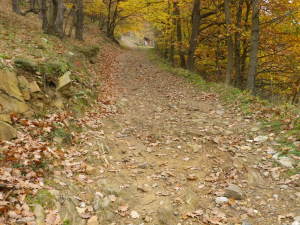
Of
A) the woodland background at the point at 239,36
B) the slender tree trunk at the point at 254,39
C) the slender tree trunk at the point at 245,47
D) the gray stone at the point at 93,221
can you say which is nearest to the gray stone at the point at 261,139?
the woodland background at the point at 239,36

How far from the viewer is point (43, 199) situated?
4090 millimetres

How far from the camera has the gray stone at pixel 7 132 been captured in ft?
16.9

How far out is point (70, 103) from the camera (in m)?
8.34

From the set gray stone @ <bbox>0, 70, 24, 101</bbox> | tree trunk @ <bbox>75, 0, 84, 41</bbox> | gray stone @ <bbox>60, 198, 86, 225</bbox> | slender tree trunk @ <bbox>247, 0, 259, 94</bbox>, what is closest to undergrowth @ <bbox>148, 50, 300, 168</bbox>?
slender tree trunk @ <bbox>247, 0, 259, 94</bbox>

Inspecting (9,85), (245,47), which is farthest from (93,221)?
(245,47)

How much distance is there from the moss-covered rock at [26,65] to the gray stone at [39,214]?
4.81m

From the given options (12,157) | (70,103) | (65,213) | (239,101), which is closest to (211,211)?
(65,213)

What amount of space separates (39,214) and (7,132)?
2263mm

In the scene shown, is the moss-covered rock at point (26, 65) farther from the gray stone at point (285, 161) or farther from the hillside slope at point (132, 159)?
the gray stone at point (285, 161)

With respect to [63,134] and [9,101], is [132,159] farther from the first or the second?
[9,101]

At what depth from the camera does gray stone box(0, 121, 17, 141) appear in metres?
5.16

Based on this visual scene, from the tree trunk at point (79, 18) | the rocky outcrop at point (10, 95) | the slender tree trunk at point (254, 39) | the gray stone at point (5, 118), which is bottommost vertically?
the gray stone at point (5, 118)

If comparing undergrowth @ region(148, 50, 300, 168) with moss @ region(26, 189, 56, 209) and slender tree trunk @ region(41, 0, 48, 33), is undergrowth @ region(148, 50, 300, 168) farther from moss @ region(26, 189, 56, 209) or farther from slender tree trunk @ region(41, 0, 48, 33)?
slender tree trunk @ region(41, 0, 48, 33)

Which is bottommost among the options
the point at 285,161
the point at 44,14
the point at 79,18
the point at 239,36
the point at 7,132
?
the point at 285,161
